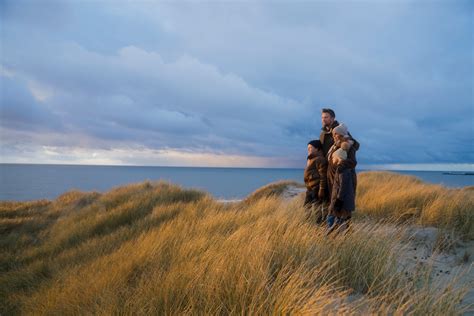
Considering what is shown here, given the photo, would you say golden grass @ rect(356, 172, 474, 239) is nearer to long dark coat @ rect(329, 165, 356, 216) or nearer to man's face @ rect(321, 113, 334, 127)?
long dark coat @ rect(329, 165, 356, 216)

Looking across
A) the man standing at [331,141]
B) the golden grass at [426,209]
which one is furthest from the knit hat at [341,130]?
the golden grass at [426,209]

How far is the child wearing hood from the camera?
5215 mm

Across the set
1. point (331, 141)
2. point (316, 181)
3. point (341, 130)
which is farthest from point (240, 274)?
point (331, 141)

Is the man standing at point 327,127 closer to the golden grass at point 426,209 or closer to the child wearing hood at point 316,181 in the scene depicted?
the child wearing hood at point 316,181

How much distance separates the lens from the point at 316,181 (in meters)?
5.46

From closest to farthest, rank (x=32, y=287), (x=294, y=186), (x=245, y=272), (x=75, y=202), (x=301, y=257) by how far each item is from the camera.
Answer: (x=245, y=272), (x=301, y=257), (x=32, y=287), (x=75, y=202), (x=294, y=186)

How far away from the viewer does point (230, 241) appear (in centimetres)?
372

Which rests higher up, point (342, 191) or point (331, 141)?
point (331, 141)

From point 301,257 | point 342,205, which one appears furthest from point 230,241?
point 342,205

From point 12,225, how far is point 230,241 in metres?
11.8

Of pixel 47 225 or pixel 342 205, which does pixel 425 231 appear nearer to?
pixel 342 205

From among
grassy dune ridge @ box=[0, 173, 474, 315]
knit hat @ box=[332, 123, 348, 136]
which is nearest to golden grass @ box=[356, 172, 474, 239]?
grassy dune ridge @ box=[0, 173, 474, 315]

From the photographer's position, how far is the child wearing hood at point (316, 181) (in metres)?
5.21

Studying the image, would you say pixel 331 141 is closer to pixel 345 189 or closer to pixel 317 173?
pixel 317 173
